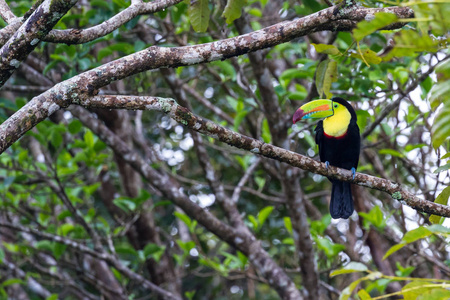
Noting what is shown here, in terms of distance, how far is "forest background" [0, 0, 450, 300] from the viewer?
2.18 metres

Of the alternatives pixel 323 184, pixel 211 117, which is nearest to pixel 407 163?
pixel 323 184

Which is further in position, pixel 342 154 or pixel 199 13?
pixel 342 154

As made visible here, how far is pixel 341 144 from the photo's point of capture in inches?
162

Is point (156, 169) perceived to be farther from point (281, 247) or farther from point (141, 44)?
point (281, 247)

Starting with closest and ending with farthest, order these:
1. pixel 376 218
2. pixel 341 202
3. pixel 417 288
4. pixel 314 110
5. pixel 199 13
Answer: pixel 417 288 → pixel 199 13 → pixel 314 110 → pixel 341 202 → pixel 376 218

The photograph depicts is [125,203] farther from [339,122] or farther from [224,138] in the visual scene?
[224,138]

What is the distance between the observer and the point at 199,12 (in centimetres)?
288

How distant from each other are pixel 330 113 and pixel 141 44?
1.42m

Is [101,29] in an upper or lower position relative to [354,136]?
lower

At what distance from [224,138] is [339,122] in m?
1.90

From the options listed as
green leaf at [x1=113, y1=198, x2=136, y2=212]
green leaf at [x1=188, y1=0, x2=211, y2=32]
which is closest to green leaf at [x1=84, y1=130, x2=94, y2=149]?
green leaf at [x1=113, y1=198, x2=136, y2=212]

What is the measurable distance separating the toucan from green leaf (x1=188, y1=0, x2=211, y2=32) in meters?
1.35

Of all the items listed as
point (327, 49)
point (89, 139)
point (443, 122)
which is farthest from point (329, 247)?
point (443, 122)

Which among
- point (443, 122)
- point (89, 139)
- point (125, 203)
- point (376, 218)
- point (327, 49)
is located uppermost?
point (89, 139)
